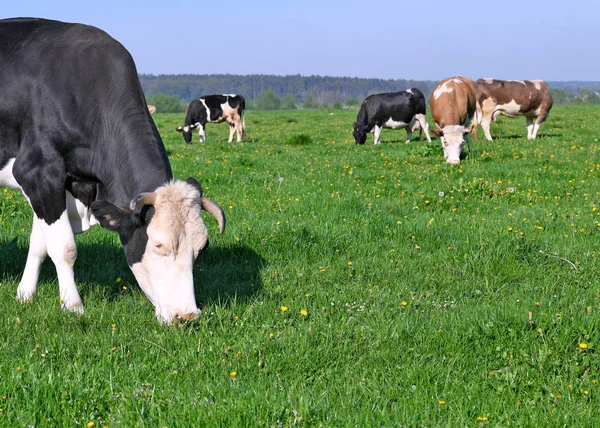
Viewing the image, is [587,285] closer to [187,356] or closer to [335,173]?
[187,356]

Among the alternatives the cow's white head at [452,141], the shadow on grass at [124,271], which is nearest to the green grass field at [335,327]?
the shadow on grass at [124,271]

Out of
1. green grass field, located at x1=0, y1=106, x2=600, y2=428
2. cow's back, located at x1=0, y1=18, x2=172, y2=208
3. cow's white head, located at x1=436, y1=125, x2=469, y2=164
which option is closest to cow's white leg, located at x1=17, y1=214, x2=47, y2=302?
green grass field, located at x1=0, y1=106, x2=600, y2=428

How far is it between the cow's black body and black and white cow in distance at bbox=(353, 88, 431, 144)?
17847 mm

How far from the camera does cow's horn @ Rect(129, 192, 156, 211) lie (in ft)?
14.9

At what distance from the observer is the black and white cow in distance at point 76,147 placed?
4.90 metres

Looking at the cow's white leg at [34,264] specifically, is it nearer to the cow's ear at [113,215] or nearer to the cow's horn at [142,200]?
the cow's ear at [113,215]

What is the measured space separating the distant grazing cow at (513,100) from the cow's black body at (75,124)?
19066 millimetres

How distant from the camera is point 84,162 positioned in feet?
17.7

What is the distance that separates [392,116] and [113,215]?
1967 centimetres

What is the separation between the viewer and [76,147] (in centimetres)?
537

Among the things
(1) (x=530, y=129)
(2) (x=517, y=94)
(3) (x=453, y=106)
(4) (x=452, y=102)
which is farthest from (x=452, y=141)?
(2) (x=517, y=94)

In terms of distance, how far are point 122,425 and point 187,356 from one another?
3.03ft

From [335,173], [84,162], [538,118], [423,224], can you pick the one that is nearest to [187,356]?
[84,162]

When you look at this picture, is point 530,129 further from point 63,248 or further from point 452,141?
point 63,248
